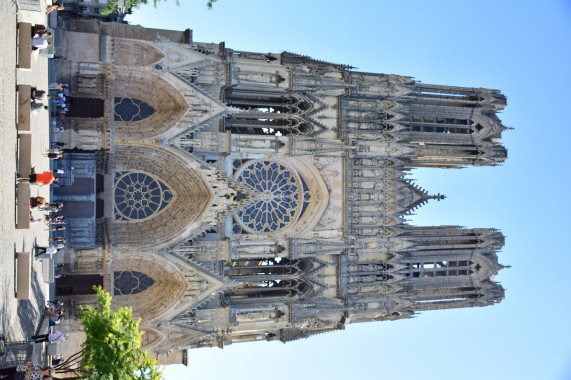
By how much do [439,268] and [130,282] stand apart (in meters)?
14.9

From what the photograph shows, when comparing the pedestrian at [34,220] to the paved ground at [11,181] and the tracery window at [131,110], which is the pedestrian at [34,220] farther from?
the tracery window at [131,110]

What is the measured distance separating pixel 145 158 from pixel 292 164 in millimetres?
6737

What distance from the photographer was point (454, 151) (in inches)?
1286

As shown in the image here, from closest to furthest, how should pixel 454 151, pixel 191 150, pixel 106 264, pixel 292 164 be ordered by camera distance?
pixel 106 264, pixel 191 150, pixel 292 164, pixel 454 151

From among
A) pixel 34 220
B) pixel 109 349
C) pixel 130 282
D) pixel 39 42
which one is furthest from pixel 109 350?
pixel 130 282

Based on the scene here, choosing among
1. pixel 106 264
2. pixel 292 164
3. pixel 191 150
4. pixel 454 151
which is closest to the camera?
pixel 106 264

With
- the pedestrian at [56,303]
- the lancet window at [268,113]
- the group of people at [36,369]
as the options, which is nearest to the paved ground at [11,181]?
the group of people at [36,369]

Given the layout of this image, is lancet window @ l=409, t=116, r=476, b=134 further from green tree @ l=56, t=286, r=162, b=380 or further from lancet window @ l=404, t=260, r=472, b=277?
green tree @ l=56, t=286, r=162, b=380

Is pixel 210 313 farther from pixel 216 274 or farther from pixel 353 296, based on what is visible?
pixel 353 296

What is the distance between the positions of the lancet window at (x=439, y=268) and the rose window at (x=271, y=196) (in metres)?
6.43

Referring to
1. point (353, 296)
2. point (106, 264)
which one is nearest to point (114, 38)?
point (106, 264)

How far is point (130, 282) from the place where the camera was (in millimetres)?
28375

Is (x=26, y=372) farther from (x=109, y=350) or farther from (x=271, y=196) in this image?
(x=271, y=196)

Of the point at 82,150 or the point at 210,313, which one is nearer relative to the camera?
the point at 82,150
